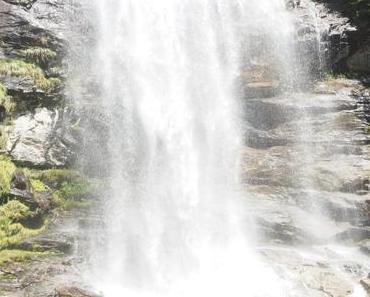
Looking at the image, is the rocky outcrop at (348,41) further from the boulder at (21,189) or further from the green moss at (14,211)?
the green moss at (14,211)

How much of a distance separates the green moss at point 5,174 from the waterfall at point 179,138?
2518 mm

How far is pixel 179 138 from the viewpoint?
48.1 feet

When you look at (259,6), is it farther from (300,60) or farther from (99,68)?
(99,68)

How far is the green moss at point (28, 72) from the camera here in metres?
14.2

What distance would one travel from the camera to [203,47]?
16578 mm

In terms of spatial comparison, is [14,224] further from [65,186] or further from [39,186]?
[65,186]

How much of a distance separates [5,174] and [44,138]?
1.98 meters

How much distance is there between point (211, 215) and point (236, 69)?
17.8 ft

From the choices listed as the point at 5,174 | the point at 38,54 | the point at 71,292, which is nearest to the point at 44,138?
the point at 5,174

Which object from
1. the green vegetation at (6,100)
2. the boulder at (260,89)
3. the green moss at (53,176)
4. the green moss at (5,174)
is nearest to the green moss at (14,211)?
the green moss at (5,174)

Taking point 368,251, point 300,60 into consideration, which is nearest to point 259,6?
point 300,60

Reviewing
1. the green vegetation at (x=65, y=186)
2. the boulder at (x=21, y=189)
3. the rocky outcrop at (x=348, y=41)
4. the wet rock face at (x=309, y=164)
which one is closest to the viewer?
the boulder at (x=21, y=189)

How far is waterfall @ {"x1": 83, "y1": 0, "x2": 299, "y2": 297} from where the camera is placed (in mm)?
11680

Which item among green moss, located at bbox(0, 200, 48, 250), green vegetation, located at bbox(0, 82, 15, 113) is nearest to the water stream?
green moss, located at bbox(0, 200, 48, 250)
